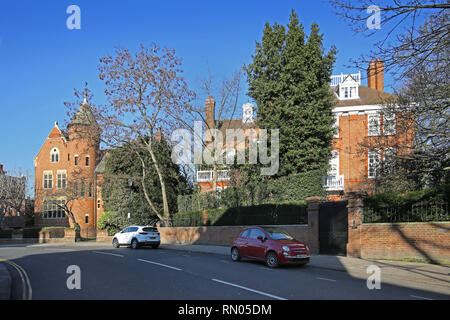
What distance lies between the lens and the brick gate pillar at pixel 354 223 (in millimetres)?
18641

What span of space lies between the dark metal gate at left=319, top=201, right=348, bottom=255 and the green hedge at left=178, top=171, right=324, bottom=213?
426 cm

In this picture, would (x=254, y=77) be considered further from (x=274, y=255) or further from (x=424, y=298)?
(x=424, y=298)

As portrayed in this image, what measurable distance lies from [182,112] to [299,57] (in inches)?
403

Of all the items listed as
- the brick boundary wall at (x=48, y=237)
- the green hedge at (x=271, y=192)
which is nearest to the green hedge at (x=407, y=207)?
the green hedge at (x=271, y=192)

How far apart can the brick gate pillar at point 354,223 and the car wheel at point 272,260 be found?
16.5 feet

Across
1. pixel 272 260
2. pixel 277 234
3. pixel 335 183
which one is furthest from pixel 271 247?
pixel 335 183

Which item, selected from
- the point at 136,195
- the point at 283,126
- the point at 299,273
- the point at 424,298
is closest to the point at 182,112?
the point at 283,126

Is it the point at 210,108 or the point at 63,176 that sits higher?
the point at 210,108

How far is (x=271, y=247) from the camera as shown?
1565 centimetres

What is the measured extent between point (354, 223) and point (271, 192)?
8639 millimetres

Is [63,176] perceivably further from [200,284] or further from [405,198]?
[200,284]

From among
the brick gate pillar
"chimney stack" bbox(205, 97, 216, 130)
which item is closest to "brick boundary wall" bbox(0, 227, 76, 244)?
"chimney stack" bbox(205, 97, 216, 130)

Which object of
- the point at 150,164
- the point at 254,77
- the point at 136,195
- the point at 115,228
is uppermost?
the point at 254,77
